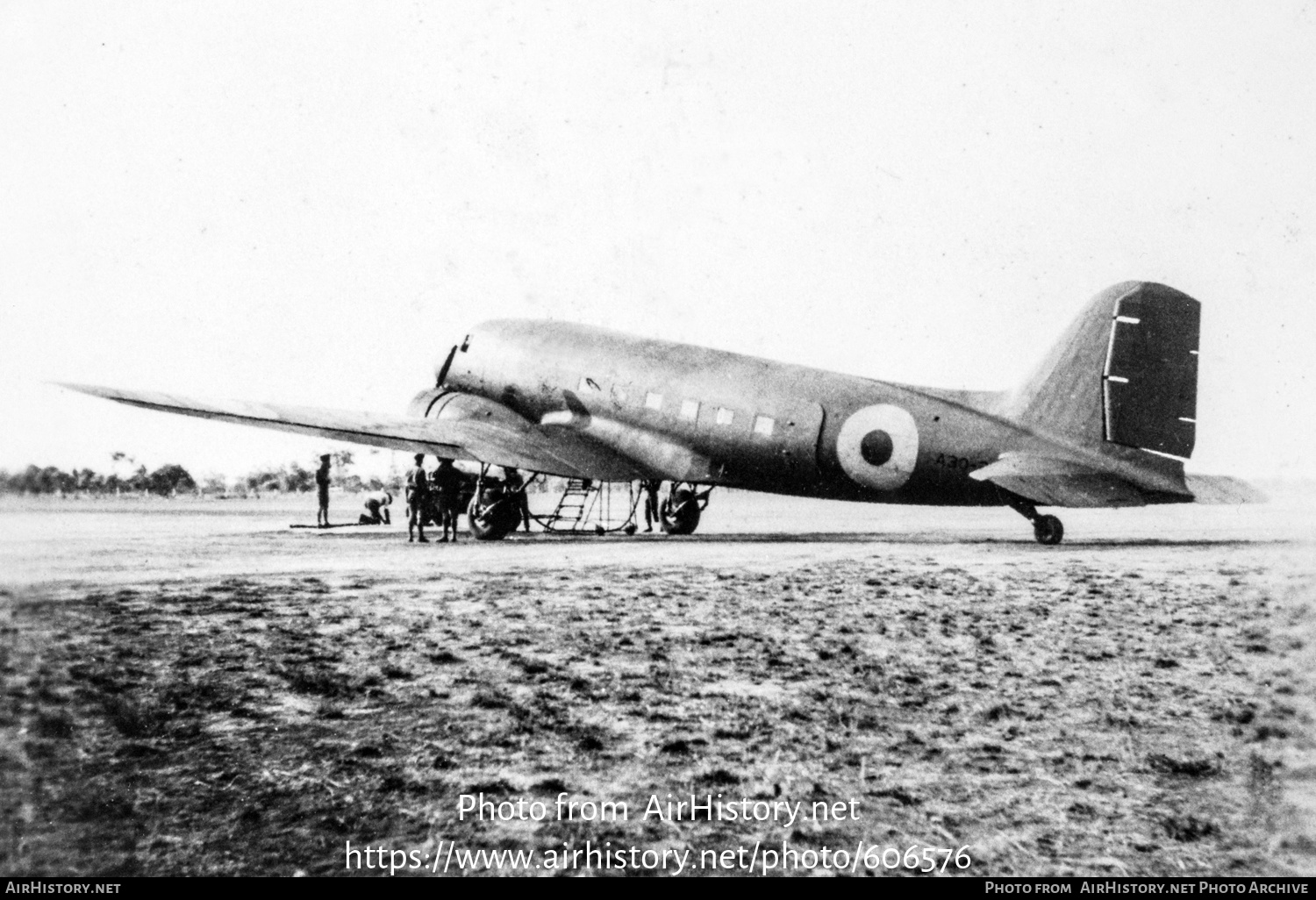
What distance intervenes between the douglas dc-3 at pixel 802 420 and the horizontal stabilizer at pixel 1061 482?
3 centimetres

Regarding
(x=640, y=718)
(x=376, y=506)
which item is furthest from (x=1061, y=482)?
(x=376, y=506)

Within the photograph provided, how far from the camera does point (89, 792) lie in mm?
3574

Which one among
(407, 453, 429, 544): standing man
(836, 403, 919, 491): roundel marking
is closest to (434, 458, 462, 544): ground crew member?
(407, 453, 429, 544): standing man

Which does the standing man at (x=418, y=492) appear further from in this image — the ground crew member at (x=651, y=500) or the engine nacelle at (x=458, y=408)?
the ground crew member at (x=651, y=500)

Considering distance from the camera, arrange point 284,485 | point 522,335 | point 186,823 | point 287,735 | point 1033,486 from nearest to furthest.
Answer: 1. point 186,823
2. point 287,735
3. point 1033,486
4. point 522,335
5. point 284,485

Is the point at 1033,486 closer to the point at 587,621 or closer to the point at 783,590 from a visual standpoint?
the point at 783,590

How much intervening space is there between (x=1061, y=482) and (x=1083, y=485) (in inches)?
12.5

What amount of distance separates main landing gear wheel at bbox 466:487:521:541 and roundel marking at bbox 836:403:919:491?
6.46m

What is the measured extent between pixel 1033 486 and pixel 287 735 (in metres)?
12.8

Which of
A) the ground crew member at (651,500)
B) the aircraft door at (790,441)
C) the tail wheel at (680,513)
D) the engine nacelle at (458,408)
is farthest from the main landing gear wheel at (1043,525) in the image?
the engine nacelle at (458,408)

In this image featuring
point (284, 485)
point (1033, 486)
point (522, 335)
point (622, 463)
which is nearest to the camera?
point (1033, 486)

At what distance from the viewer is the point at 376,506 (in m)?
22.7

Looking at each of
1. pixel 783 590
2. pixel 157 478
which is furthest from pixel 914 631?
pixel 157 478

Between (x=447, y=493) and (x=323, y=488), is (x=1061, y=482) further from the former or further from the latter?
(x=323, y=488)
